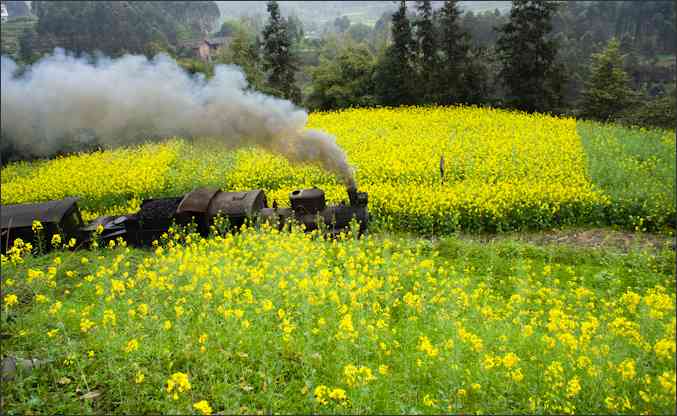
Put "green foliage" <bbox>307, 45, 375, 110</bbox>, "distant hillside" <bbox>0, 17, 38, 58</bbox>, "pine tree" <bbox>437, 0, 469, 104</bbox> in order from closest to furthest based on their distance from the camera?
"pine tree" <bbox>437, 0, 469, 104</bbox> < "green foliage" <bbox>307, 45, 375, 110</bbox> < "distant hillside" <bbox>0, 17, 38, 58</bbox>

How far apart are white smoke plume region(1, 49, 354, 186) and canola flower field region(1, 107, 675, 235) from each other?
5.81 feet

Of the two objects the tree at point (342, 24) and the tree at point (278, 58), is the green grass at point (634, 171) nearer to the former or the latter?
the tree at point (278, 58)

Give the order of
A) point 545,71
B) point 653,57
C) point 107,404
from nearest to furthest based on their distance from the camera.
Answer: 1. point 107,404
2. point 545,71
3. point 653,57

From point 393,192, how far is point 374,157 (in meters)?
4.35

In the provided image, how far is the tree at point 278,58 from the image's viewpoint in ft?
98.1

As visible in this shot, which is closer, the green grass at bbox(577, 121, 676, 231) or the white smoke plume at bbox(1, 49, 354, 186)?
the white smoke plume at bbox(1, 49, 354, 186)

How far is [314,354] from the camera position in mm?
6039

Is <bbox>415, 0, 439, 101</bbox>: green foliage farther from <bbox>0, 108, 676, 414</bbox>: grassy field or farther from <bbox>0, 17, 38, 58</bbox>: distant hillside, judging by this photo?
<bbox>0, 17, 38, 58</bbox>: distant hillside

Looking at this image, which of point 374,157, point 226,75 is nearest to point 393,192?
point 374,157

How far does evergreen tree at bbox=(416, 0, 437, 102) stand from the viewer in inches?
1075

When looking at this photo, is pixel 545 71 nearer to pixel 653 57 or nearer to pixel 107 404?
pixel 107 404

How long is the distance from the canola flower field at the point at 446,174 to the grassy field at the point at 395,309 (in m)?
0.10

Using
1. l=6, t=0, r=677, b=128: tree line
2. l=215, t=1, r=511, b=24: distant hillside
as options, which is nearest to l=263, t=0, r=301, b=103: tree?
l=6, t=0, r=677, b=128: tree line

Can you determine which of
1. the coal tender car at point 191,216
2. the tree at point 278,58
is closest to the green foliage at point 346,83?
the tree at point 278,58
